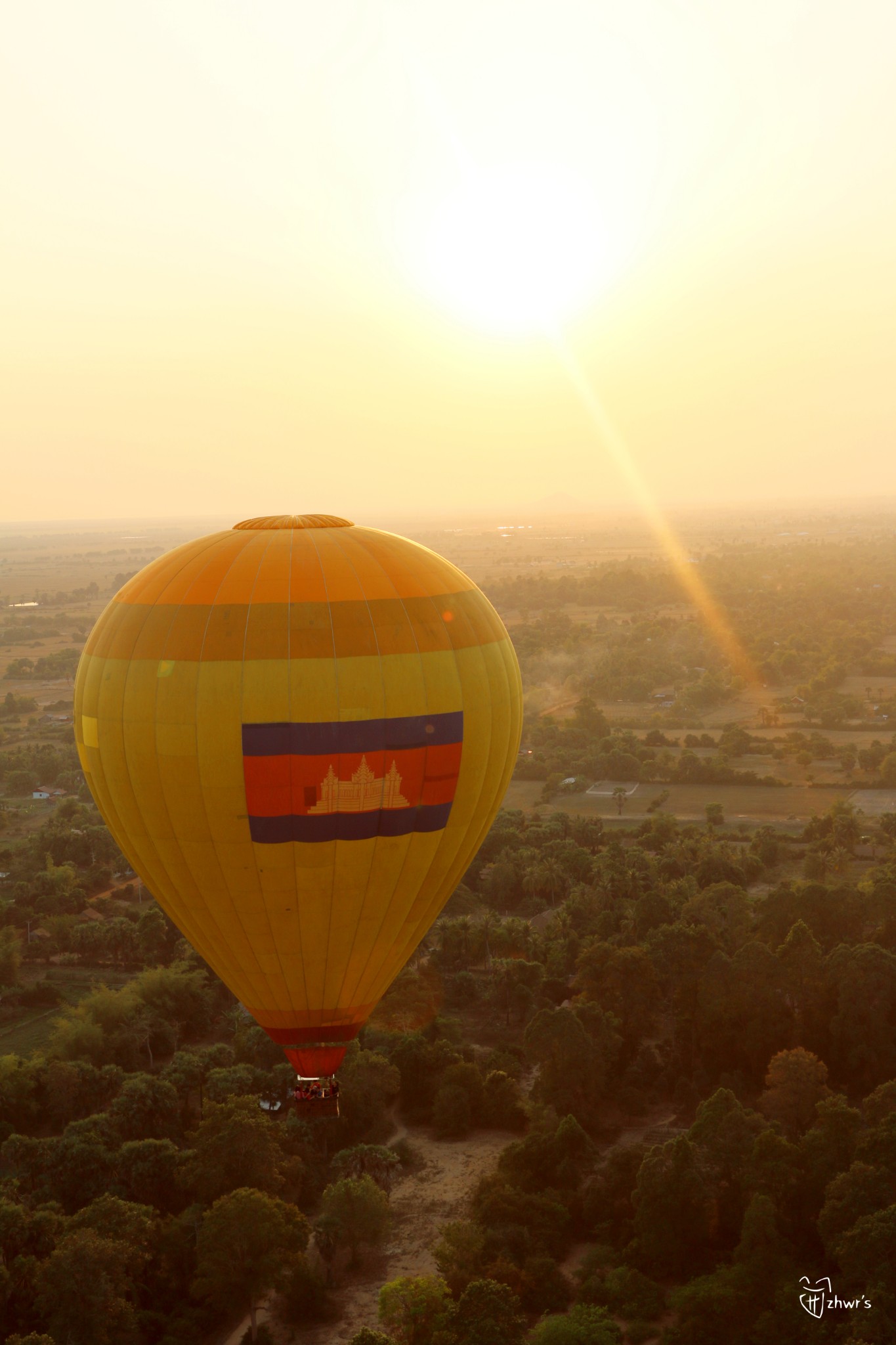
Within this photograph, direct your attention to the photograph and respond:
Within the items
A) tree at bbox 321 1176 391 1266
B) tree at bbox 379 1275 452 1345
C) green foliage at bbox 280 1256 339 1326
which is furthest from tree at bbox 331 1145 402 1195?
tree at bbox 379 1275 452 1345

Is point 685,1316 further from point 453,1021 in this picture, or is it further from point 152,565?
point 152,565

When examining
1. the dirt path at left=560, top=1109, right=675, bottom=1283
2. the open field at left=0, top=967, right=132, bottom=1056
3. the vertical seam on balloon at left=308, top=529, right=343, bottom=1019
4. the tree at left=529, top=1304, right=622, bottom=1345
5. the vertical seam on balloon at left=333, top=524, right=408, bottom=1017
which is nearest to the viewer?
the vertical seam on balloon at left=308, top=529, right=343, bottom=1019

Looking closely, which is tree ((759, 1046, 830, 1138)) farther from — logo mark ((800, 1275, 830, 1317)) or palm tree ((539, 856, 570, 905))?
palm tree ((539, 856, 570, 905))

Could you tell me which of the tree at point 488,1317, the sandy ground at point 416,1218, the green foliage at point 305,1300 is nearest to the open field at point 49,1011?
the sandy ground at point 416,1218

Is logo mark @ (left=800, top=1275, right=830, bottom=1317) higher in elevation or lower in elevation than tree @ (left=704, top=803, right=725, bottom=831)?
lower

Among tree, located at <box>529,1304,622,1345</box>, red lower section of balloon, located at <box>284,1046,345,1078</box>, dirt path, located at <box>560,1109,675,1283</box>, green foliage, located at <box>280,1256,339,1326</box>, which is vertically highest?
red lower section of balloon, located at <box>284,1046,345,1078</box>
